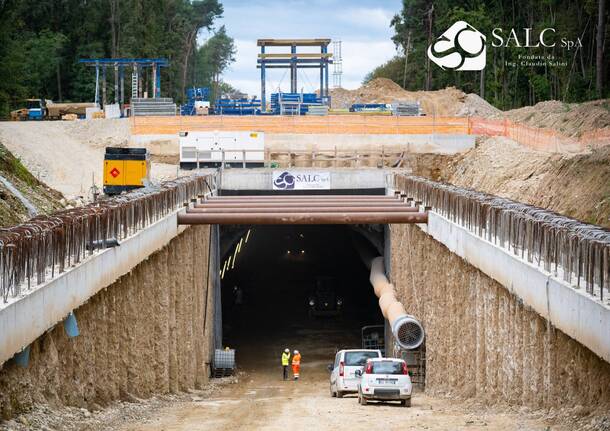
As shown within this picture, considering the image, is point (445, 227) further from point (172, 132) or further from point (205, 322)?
point (172, 132)

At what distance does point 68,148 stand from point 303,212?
35870 mm

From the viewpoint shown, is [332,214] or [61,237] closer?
[61,237]

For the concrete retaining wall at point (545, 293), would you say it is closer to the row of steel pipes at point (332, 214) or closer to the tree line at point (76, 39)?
the row of steel pipes at point (332, 214)

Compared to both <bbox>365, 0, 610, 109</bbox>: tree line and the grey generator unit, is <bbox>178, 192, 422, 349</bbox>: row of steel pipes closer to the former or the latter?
the grey generator unit

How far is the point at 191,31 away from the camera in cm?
17538

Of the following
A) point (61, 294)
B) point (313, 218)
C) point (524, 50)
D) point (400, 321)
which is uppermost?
point (524, 50)

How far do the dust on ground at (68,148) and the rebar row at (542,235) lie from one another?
3030 cm

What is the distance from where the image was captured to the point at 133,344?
29953mm

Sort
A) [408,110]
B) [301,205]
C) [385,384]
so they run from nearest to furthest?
1. [385,384]
2. [301,205]
3. [408,110]

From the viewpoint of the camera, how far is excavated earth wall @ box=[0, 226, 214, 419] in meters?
20.6

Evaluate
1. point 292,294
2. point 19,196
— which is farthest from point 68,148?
point 19,196

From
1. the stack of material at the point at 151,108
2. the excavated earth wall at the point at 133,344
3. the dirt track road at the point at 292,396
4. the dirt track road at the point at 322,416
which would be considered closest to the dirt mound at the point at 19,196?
the excavated earth wall at the point at 133,344

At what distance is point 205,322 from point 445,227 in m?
14.9

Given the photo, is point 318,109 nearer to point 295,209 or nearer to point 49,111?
point 49,111
